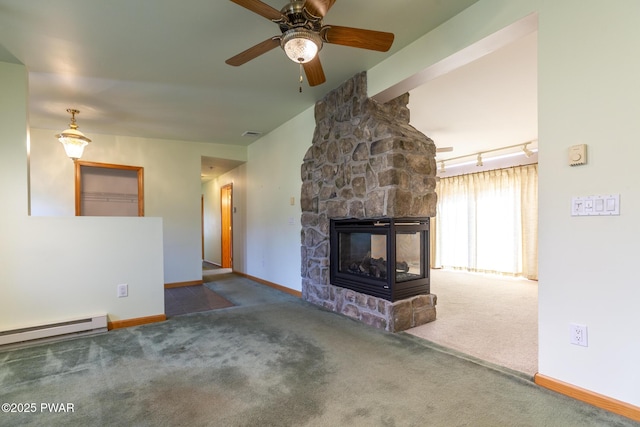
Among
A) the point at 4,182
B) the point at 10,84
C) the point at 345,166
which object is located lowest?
the point at 4,182

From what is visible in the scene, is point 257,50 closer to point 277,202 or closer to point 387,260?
point 387,260

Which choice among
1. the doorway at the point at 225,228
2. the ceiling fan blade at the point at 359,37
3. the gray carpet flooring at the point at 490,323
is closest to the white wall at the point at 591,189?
the gray carpet flooring at the point at 490,323

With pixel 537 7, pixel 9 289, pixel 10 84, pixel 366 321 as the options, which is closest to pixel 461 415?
pixel 366 321

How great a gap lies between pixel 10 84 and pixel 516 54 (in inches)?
176

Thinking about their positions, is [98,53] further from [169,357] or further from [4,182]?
[169,357]

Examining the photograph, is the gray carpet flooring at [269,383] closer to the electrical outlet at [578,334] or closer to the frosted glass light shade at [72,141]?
the electrical outlet at [578,334]

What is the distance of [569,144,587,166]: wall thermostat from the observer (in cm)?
174

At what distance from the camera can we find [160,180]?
5.43 meters

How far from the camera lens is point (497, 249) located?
6156 mm

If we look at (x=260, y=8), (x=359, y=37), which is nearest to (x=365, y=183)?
(x=359, y=37)

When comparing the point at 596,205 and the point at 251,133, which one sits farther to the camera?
the point at 251,133

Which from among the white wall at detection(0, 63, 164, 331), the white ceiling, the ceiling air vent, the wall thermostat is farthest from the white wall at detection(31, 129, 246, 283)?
the wall thermostat

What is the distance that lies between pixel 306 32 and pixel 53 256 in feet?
9.76

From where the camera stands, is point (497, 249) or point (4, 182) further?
point (497, 249)
